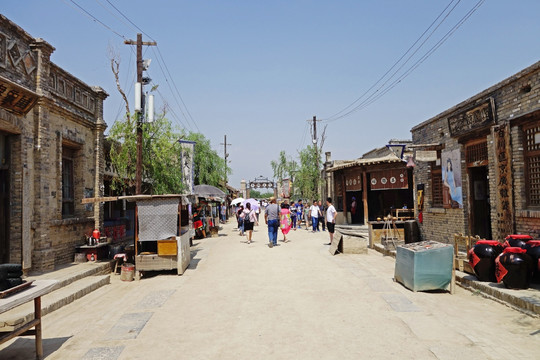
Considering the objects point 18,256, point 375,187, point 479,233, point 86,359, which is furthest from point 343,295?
point 375,187

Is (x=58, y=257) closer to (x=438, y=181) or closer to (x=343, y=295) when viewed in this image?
(x=343, y=295)

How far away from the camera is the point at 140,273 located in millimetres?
10812

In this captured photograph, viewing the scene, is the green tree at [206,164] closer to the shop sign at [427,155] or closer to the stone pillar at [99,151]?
the stone pillar at [99,151]

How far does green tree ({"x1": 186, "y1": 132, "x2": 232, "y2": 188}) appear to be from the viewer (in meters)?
36.3

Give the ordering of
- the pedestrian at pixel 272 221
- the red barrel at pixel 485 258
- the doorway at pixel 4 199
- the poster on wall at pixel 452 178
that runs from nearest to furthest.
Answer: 1. the red barrel at pixel 485 258
2. the doorway at pixel 4 199
3. the poster on wall at pixel 452 178
4. the pedestrian at pixel 272 221

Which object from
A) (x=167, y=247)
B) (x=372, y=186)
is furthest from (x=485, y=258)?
(x=372, y=186)

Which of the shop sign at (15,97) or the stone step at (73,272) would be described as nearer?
the shop sign at (15,97)

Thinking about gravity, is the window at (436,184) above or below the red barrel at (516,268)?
above

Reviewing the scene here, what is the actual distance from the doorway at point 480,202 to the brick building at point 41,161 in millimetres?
11303

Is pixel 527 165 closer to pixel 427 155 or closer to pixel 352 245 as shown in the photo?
pixel 427 155

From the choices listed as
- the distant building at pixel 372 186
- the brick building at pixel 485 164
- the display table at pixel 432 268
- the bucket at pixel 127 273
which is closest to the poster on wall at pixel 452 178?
the brick building at pixel 485 164

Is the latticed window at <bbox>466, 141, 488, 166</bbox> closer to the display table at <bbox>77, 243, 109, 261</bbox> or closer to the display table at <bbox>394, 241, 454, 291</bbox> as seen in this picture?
the display table at <bbox>394, 241, 454, 291</bbox>

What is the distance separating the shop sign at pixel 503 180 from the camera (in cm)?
949

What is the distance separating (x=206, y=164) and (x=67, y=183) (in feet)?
82.8
